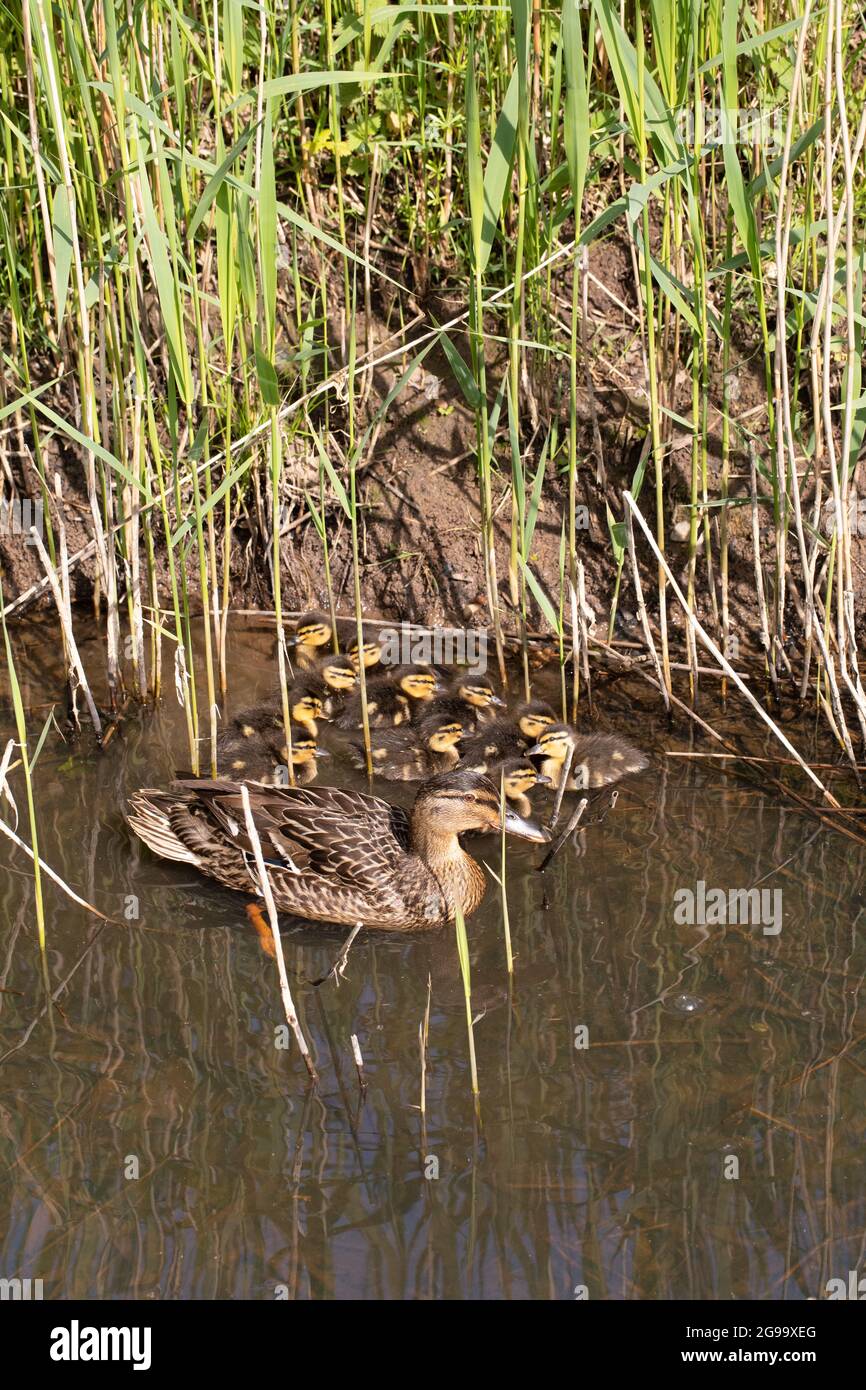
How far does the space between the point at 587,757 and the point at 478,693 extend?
0.59 metres

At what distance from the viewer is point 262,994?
3799 millimetres

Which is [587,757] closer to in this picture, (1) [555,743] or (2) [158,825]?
(1) [555,743]

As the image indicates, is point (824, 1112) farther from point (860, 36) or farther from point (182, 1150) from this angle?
point (860, 36)

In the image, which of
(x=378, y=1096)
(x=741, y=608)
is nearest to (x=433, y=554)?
(x=741, y=608)

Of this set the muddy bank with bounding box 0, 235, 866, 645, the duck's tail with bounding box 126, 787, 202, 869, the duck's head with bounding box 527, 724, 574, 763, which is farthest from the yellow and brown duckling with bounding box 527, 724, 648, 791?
the duck's tail with bounding box 126, 787, 202, 869

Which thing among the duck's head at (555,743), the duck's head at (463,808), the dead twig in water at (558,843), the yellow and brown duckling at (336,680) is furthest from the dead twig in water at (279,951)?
the yellow and brown duckling at (336,680)

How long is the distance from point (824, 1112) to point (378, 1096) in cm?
105

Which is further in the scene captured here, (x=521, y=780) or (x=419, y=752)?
(x=419, y=752)

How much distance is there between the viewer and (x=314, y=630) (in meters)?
5.45

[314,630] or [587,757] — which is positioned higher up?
[314,630]

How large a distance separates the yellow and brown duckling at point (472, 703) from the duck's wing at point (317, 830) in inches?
28.6

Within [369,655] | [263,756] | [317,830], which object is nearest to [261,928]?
[317,830]

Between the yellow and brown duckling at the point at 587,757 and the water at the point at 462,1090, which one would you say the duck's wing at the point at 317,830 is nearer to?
the water at the point at 462,1090

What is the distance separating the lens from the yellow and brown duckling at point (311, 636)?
545 cm
